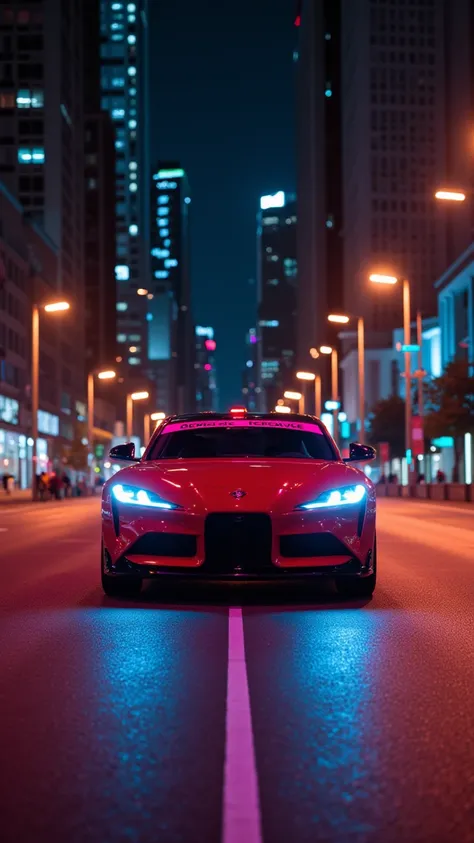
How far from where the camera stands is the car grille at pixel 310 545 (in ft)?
30.0

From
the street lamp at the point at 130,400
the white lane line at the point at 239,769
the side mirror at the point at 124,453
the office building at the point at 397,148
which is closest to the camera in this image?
the white lane line at the point at 239,769

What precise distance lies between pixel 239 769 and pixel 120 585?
5.52 metres

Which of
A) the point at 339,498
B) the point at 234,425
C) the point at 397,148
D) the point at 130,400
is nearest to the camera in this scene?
the point at 339,498

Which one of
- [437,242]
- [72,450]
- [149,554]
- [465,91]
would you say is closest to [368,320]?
[437,242]

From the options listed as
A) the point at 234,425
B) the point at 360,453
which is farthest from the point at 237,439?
the point at 360,453

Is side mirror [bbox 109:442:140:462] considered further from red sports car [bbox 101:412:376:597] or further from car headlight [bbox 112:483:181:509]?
car headlight [bbox 112:483:181:509]

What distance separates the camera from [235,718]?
5.46 metres

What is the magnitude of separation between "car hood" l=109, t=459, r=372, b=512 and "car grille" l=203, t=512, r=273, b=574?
9cm

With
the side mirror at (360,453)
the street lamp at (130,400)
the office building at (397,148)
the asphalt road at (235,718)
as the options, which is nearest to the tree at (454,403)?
the street lamp at (130,400)

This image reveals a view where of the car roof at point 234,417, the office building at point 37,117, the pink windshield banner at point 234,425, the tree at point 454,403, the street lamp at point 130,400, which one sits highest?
the office building at point 37,117

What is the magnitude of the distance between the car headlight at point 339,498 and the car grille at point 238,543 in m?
0.35

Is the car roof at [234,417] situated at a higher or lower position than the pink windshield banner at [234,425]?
higher

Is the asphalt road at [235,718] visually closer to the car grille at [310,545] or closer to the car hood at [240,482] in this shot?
the car grille at [310,545]

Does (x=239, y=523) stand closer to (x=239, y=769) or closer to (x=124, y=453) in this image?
(x=124, y=453)
